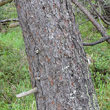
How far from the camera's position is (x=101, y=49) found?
17.1 feet

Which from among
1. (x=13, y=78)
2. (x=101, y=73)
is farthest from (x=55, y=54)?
(x=13, y=78)

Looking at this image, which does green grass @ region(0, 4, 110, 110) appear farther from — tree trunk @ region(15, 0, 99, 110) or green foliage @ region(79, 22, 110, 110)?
tree trunk @ region(15, 0, 99, 110)

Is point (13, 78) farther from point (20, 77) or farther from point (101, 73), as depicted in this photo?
point (101, 73)

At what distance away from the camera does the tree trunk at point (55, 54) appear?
5.23 ft

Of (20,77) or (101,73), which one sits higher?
(20,77)

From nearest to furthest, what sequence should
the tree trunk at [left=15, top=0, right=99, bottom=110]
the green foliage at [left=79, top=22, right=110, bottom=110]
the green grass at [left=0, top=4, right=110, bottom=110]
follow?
the tree trunk at [left=15, top=0, right=99, bottom=110], the green foliage at [left=79, top=22, right=110, bottom=110], the green grass at [left=0, top=4, right=110, bottom=110]

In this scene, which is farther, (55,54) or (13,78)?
(13,78)

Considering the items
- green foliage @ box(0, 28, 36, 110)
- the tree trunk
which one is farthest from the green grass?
the tree trunk

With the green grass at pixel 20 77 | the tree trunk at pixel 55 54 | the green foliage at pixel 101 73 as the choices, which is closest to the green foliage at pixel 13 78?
the green grass at pixel 20 77

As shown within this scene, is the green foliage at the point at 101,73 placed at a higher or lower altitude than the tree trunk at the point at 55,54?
lower

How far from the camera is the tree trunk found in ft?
5.23

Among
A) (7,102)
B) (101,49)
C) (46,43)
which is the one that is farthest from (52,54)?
(101,49)

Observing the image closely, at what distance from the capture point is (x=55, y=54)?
1.62 meters

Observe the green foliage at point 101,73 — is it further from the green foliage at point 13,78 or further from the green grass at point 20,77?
the green foliage at point 13,78
